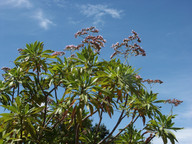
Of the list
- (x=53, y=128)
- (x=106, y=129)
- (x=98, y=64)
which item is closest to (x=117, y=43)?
(x=98, y=64)

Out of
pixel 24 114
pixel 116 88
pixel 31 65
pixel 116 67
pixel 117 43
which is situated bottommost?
pixel 24 114

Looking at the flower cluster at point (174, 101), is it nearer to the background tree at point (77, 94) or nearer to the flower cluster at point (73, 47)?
the background tree at point (77, 94)

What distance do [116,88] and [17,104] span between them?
2.71 meters

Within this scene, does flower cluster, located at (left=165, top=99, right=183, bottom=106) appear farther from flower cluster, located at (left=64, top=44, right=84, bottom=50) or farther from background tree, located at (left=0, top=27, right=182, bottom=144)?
flower cluster, located at (left=64, top=44, right=84, bottom=50)

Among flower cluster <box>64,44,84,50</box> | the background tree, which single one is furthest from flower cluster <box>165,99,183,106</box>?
flower cluster <box>64,44,84,50</box>

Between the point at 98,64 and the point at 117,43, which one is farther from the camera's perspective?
the point at 117,43

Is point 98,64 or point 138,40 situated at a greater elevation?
point 138,40

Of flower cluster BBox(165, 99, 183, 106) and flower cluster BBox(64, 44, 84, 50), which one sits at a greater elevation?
flower cluster BBox(64, 44, 84, 50)

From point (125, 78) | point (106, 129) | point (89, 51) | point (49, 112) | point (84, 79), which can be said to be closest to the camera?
point (84, 79)

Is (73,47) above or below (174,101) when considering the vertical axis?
above

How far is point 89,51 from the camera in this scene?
313 inches

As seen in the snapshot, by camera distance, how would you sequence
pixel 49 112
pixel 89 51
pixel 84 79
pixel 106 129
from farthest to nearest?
1. pixel 106 129
2. pixel 49 112
3. pixel 89 51
4. pixel 84 79

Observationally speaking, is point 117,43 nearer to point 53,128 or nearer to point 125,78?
point 125,78

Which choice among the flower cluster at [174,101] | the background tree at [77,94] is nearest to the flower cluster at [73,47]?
the background tree at [77,94]
